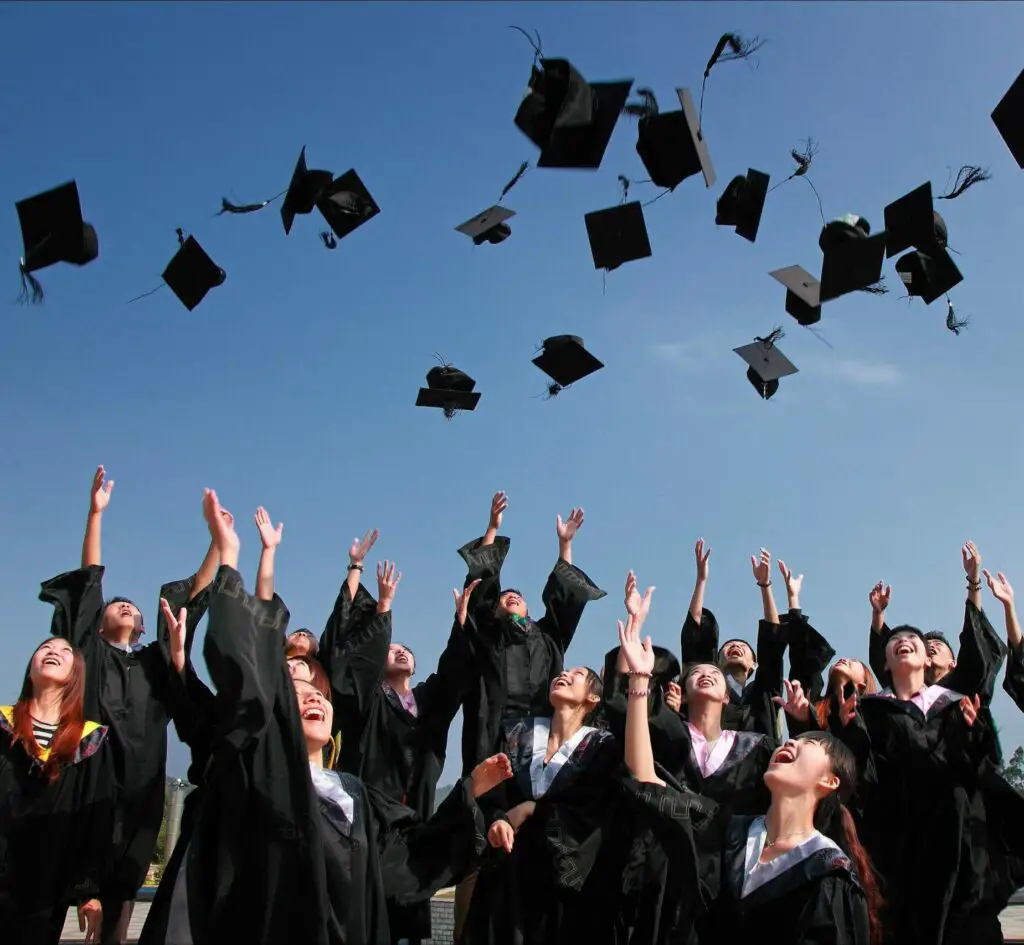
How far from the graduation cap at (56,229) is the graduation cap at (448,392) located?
2095mm

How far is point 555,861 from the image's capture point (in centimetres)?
403

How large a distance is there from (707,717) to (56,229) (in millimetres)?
4207

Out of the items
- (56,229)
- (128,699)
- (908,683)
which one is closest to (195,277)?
(56,229)

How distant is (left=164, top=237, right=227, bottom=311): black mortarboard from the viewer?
6.38 m

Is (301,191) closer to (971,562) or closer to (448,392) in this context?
(448,392)

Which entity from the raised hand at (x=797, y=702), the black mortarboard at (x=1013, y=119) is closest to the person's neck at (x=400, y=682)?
the raised hand at (x=797, y=702)

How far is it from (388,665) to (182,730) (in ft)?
7.88

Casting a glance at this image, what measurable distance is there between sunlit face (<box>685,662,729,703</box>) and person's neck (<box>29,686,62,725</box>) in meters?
2.71

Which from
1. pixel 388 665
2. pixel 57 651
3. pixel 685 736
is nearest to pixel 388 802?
pixel 685 736

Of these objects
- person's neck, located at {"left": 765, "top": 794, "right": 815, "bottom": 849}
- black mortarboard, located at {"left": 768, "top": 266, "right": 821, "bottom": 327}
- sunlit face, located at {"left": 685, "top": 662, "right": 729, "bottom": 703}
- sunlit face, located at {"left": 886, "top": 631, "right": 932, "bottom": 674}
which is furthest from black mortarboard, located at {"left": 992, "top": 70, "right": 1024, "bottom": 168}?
person's neck, located at {"left": 765, "top": 794, "right": 815, "bottom": 849}

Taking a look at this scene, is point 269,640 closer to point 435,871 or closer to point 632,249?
point 435,871

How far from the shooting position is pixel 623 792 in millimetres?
3896

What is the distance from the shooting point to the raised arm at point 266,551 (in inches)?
129

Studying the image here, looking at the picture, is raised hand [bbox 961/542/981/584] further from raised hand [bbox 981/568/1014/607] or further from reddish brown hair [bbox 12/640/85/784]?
reddish brown hair [bbox 12/640/85/784]
